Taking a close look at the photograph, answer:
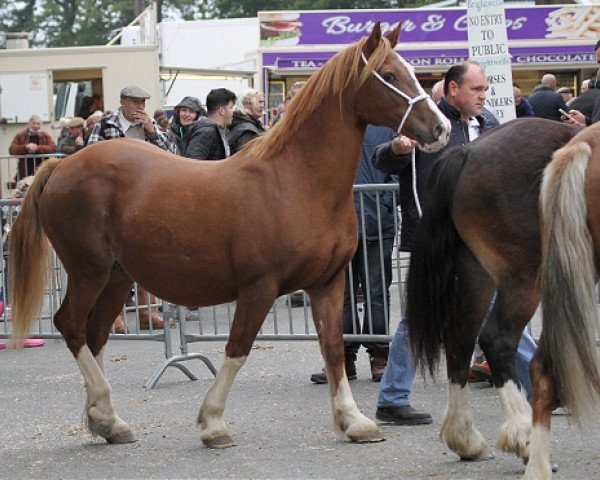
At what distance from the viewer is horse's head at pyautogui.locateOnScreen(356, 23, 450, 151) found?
6.25 meters

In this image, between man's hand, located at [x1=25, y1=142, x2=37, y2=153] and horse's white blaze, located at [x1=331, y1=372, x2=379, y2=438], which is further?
man's hand, located at [x1=25, y1=142, x2=37, y2=153]

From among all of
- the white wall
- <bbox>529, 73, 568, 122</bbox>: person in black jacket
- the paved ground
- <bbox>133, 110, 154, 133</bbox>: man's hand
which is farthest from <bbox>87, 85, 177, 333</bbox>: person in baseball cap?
the white wall

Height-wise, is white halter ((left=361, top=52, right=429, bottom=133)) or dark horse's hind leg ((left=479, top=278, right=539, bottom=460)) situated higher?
white halter ((left=361, top=52, right=429, bottom=133))

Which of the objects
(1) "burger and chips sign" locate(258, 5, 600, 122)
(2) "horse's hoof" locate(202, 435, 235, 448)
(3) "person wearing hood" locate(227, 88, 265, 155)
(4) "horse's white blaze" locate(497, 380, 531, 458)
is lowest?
(2) "horse's hoof" locate(202, 435, 235, 448)

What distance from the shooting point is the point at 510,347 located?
18.8 ft

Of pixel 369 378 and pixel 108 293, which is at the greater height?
pixel 108 293

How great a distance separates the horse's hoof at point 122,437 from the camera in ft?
22.2

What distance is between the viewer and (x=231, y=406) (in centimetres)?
784

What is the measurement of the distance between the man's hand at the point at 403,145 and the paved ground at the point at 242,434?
1.56 meters

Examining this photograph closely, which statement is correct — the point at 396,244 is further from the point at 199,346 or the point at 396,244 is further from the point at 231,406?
the point at 199,346

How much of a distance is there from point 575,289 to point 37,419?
390cm

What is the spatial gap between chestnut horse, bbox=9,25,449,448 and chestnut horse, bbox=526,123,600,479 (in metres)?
1.23

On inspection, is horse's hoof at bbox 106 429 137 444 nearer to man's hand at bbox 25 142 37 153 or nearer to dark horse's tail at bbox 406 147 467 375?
dark horse's tail at bbox 406 147 467 375

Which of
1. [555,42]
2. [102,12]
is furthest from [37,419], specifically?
[102,12]
